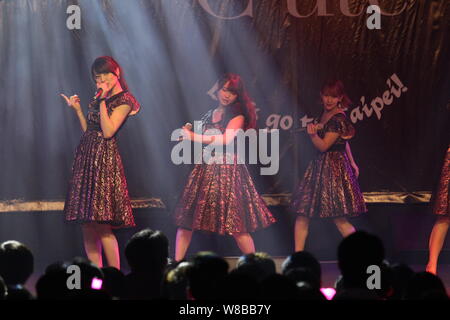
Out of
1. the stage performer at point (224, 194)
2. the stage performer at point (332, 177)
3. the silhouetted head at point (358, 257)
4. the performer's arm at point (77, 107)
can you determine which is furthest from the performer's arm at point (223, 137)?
the silhouetted head at point (358, 257)

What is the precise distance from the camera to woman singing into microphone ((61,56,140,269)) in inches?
288

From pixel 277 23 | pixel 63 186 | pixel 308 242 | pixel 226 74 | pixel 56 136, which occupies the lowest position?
pixel 308 242

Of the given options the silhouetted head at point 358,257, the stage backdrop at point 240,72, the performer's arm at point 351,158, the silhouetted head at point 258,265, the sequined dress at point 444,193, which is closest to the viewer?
the silhouetted head at point 358,257

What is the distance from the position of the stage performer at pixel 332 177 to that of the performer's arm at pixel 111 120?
1802 millimetres

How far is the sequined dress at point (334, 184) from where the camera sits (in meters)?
7.70

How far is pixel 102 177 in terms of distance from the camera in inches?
289

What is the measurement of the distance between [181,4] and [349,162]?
2.26m

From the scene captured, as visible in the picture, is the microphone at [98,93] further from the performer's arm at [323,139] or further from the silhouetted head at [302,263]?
the silhouetted head at [302,263]

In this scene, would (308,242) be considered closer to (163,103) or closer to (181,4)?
(163,103)

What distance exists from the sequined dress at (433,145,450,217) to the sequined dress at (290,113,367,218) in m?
0.75

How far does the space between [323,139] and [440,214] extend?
1294mm

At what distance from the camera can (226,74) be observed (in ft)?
25.3

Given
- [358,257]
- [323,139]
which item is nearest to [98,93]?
[323,139]

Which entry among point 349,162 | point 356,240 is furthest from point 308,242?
point 356,240
